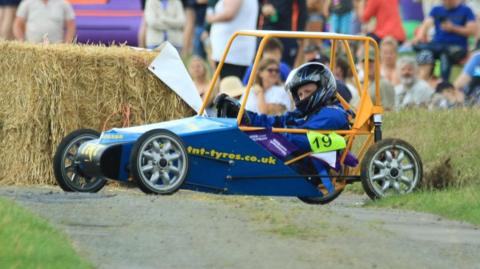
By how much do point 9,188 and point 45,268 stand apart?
6911mm

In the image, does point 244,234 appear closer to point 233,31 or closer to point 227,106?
point 227,106

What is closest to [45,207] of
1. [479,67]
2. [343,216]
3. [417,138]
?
[343,216]

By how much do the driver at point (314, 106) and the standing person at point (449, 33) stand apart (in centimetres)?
1010

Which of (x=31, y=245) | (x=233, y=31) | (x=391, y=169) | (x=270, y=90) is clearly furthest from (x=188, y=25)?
(x=31, y=245)

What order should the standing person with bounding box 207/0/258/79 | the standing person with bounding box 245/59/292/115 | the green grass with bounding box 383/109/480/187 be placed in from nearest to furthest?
the green grass with bounding box 383/109/480/187 < the standing person with bounding box 245/59/292/115 < the standing person with bounding box 207/0/258/79

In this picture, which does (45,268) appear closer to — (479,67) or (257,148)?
(257,148)

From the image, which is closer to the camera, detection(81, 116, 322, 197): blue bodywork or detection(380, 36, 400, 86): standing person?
detection(81, 116, 322, 197): blue bodywork

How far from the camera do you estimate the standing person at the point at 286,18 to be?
82.0ft

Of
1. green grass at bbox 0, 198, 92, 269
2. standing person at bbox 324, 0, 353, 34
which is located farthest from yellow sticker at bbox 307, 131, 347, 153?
standing person at bbox 324, 0, 353, 34

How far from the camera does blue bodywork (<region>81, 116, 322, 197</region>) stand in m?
14.6

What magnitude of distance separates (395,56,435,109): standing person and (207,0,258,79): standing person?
6.62ft

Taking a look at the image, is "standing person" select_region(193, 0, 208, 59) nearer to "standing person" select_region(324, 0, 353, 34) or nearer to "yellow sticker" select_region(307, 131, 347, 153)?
"standing person" select_region(324, 0, 353, 34)

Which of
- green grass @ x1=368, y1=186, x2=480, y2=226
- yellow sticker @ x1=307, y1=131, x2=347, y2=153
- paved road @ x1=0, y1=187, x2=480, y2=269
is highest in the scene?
yellow sticker @ x1=307, y1=131, x2=347, y2=153

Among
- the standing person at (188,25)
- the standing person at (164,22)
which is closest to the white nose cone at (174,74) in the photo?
the standing person at (164,22)
